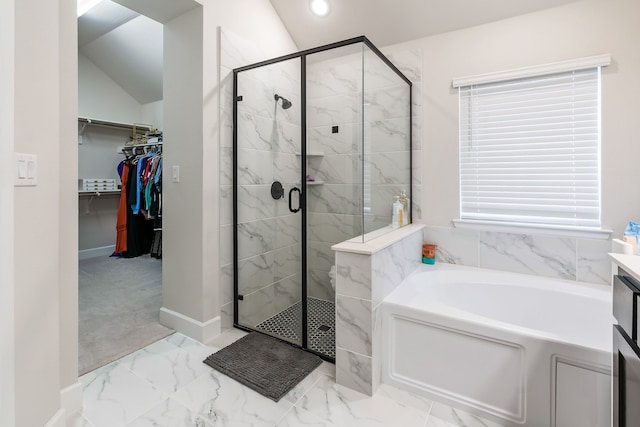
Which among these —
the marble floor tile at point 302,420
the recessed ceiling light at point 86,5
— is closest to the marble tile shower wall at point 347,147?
the marble floor tile at point 302,420

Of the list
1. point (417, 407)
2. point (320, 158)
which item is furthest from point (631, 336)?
point (320, 158)

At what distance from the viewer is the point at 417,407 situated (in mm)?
1631

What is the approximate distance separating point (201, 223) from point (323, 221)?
0.88 m

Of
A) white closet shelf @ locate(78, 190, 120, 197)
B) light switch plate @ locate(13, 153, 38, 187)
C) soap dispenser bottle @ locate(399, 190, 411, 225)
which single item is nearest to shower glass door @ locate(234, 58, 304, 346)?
soap dispenser bottle @ locate(399, 190, 411, 225)

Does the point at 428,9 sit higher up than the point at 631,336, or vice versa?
the point at 428,9

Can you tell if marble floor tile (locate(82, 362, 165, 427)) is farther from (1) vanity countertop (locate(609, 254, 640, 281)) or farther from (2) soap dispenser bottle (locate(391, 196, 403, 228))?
(1) vanity countertop (locate(609, 254, 640, 281))

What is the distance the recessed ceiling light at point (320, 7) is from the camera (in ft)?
8.73

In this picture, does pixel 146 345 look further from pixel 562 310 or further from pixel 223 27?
pixel 562 310

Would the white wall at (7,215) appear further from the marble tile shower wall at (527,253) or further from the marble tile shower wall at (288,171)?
the marble tile shower wall at (527,253)

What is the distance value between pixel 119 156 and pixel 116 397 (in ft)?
14.1

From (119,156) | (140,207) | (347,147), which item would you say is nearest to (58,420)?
(347,147)

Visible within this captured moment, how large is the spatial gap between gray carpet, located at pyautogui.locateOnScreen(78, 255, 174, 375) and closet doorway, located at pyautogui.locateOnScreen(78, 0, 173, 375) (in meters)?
0.02

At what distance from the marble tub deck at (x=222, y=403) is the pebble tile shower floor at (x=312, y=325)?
0.26m

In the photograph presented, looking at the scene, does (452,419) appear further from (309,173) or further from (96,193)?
(96,193)
